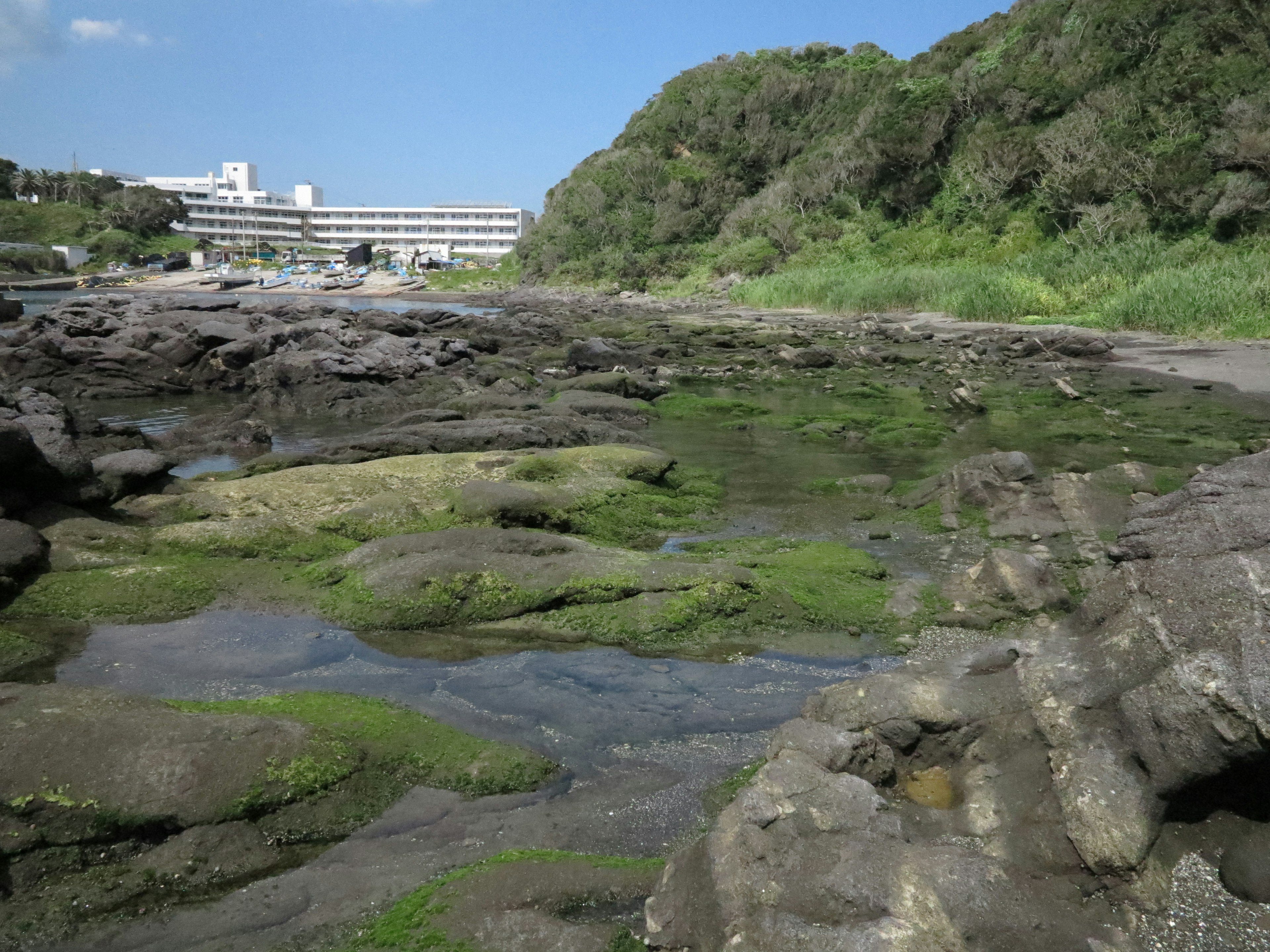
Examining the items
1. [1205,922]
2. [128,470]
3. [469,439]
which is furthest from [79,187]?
[1205,922]

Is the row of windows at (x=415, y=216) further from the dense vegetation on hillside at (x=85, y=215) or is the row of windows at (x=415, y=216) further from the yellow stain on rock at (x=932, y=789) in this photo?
the yellow stain on rock at (x=932, y=789)

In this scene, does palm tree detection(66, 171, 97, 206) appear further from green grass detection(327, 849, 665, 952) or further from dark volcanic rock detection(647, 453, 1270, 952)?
dark volcanic rock detection(647, 453, 1270, 952)

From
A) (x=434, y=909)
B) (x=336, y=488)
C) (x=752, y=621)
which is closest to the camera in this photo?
(x=434, y=909)

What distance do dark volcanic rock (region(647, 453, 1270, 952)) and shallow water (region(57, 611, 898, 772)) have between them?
4.33 feet

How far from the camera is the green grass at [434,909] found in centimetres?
371

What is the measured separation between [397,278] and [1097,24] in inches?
2902

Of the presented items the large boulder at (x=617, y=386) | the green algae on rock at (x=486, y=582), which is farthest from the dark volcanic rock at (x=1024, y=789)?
the large boulder at (x=617, y=386)

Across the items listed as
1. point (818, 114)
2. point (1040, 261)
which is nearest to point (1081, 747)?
point (1040, 261)

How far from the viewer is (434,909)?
3904mm

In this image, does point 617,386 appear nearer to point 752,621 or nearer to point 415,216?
point 752,621

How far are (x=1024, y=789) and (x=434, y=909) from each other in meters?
2.76

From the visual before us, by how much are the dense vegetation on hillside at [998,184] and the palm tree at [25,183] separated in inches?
3452

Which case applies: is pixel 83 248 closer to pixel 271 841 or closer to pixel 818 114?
pixel 818 114

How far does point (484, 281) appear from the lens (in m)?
102
